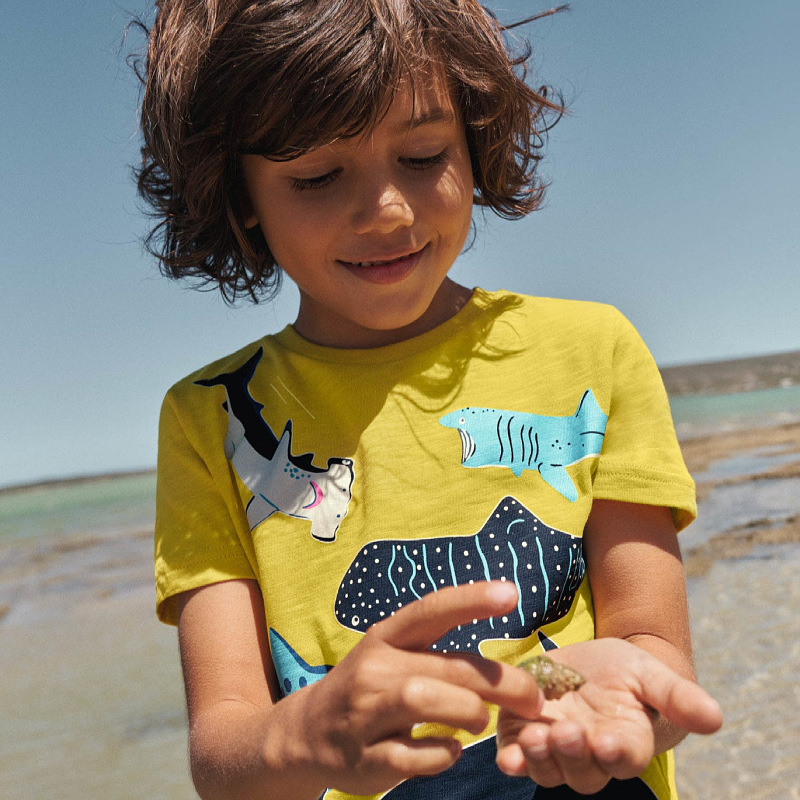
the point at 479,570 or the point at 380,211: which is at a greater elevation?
the point at 380,211

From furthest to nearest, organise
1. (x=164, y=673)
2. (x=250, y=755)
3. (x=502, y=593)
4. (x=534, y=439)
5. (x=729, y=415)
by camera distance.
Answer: (x=729, y=415) < (x=164, y=673) < (x=534, y=439) < (x=250, y=755) < (x=502, y=593)

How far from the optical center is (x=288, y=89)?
1.69 metres

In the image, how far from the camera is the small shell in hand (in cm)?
122

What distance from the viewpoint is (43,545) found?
1377cm

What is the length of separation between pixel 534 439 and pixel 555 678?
58 cm

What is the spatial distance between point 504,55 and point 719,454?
500 inches

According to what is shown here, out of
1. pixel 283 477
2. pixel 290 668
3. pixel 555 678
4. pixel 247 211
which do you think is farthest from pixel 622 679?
pixel 247 211

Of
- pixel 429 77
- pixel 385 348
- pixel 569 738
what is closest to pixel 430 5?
pixel 429 77

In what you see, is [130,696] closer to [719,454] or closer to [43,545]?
[43,545]

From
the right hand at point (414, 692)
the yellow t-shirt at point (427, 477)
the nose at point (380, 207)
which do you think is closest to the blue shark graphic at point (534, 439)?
the yellow t-shirt at point (427, 477)

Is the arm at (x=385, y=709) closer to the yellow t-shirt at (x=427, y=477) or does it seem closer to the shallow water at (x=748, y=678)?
the yellow t-shirt at (x=427, y=477)

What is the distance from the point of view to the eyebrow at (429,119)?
167cm

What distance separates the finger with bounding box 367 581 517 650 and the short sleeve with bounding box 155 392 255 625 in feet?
2.47

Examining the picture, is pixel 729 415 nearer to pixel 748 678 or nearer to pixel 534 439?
pixel 748 678
